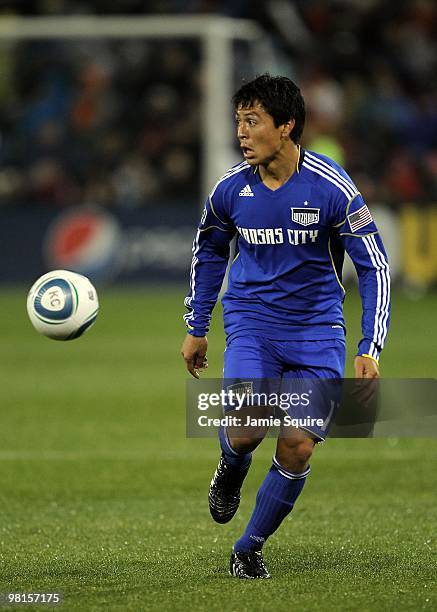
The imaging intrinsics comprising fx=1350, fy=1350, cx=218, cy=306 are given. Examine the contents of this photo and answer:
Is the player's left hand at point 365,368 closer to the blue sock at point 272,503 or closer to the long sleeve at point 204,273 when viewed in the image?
the blue sock at point 272,503

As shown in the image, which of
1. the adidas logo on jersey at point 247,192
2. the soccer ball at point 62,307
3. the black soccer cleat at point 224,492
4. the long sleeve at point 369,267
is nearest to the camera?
the long sleeve at point 369,267

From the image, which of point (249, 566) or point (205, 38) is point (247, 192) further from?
point (205, 38)

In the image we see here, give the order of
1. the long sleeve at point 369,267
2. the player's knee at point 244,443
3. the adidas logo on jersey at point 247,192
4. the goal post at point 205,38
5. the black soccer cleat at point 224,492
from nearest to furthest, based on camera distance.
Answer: the long sleeve at point 369,267, the player's knee at point 244,443, the adidas logo on jersey at point 247,192, the black soccer cleat at point 224,492, the goal post at point 205,38

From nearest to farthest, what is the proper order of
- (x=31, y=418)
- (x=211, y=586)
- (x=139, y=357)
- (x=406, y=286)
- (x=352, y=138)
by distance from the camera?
(x=211, y=586) → (x=31, y=418) → (x=139, y=357) → (x=406, y=286) → (x=352, y=138)

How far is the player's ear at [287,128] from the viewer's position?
5.62 meters

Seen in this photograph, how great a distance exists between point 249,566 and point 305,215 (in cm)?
147

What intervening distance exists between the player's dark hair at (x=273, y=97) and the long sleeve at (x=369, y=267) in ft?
1.50

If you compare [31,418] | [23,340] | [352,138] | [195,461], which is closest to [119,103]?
[352,138]

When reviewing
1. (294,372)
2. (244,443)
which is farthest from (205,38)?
(244,443)

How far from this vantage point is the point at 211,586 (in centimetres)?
538

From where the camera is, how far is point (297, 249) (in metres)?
5.69

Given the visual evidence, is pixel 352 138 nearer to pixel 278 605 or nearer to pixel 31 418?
pixel 31 418

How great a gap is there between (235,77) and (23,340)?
6344 millimetres

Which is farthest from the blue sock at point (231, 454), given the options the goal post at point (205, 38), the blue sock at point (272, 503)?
the goal post at point (205, 38)
